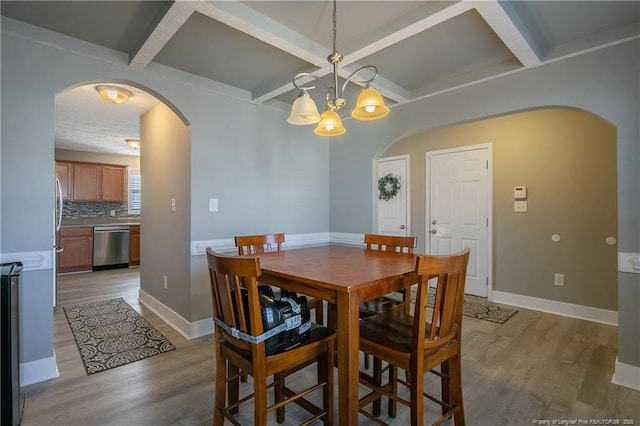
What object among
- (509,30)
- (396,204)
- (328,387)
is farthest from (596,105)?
(396,204)

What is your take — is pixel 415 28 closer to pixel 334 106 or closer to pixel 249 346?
pixel 334 106

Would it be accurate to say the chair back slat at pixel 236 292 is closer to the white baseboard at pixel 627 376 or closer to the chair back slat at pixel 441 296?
the chair back slat at pixel 441 296

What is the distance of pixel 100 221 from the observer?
638 centimetres

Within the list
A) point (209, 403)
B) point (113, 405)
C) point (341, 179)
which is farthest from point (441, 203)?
point (113, 405)

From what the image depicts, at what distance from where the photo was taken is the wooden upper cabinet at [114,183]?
6.30 metres

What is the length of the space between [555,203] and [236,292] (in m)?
3.71

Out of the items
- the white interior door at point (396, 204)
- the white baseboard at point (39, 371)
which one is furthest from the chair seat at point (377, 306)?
the white interior door at point (396, 204)

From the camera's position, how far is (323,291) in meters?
1.44

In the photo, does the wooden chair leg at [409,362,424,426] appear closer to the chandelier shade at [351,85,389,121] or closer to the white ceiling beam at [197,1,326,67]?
the chandelier shade at [351,85,389,121]

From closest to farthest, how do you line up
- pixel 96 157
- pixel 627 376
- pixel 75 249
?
pixel 627 376 → pixel 75 249 → pixel 96 157

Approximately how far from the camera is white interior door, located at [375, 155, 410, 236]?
476 cm

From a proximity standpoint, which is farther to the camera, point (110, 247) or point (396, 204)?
point (110, 247)

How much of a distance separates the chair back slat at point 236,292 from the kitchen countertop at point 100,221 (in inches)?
228

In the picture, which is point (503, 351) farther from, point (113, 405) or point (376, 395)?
point (113, 405)
